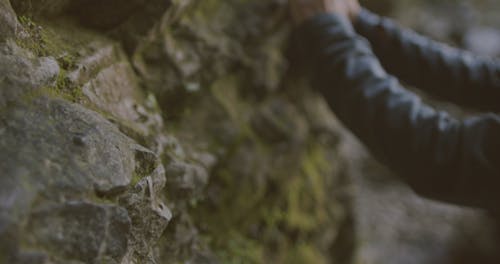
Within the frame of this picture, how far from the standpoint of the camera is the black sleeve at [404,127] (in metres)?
2.01

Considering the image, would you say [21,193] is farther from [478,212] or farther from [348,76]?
[478,212]

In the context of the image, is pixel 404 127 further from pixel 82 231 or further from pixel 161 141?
pixel 82 231

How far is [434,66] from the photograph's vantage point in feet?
8.85

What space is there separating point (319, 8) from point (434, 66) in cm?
77

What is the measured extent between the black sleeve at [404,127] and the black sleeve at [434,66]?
0.34 meters

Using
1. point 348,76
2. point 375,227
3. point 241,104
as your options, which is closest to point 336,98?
point 348,76

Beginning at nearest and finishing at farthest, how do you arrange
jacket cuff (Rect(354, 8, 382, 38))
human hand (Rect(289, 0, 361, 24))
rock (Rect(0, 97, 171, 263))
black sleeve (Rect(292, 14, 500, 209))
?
rock (Rect(0, 97, 171, 263))
black sleeve (Rect(292, 14, 500, 209))
human hand (Rect(289, 0, 361, 24))
jacket cuff (Rect(354, 8, 382, 38))

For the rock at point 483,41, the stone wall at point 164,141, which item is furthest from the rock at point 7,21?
the rock at point 483,41

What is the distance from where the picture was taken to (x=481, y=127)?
201cm

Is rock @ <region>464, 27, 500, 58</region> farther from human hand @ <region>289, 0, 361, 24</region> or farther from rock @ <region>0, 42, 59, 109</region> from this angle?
rock @ <region>0, 42, 59, 109</region>

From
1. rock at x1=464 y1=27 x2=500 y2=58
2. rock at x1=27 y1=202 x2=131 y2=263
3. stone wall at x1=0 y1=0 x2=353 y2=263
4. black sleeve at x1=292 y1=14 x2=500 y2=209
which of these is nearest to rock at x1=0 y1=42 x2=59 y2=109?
stone wall at x1=0 y1=0 x2=353 y2=263

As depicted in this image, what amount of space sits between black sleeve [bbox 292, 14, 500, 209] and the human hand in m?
0.08

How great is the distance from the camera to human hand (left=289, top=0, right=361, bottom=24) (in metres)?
2.59

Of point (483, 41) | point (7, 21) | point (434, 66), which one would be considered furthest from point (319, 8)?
point (483, 41)
